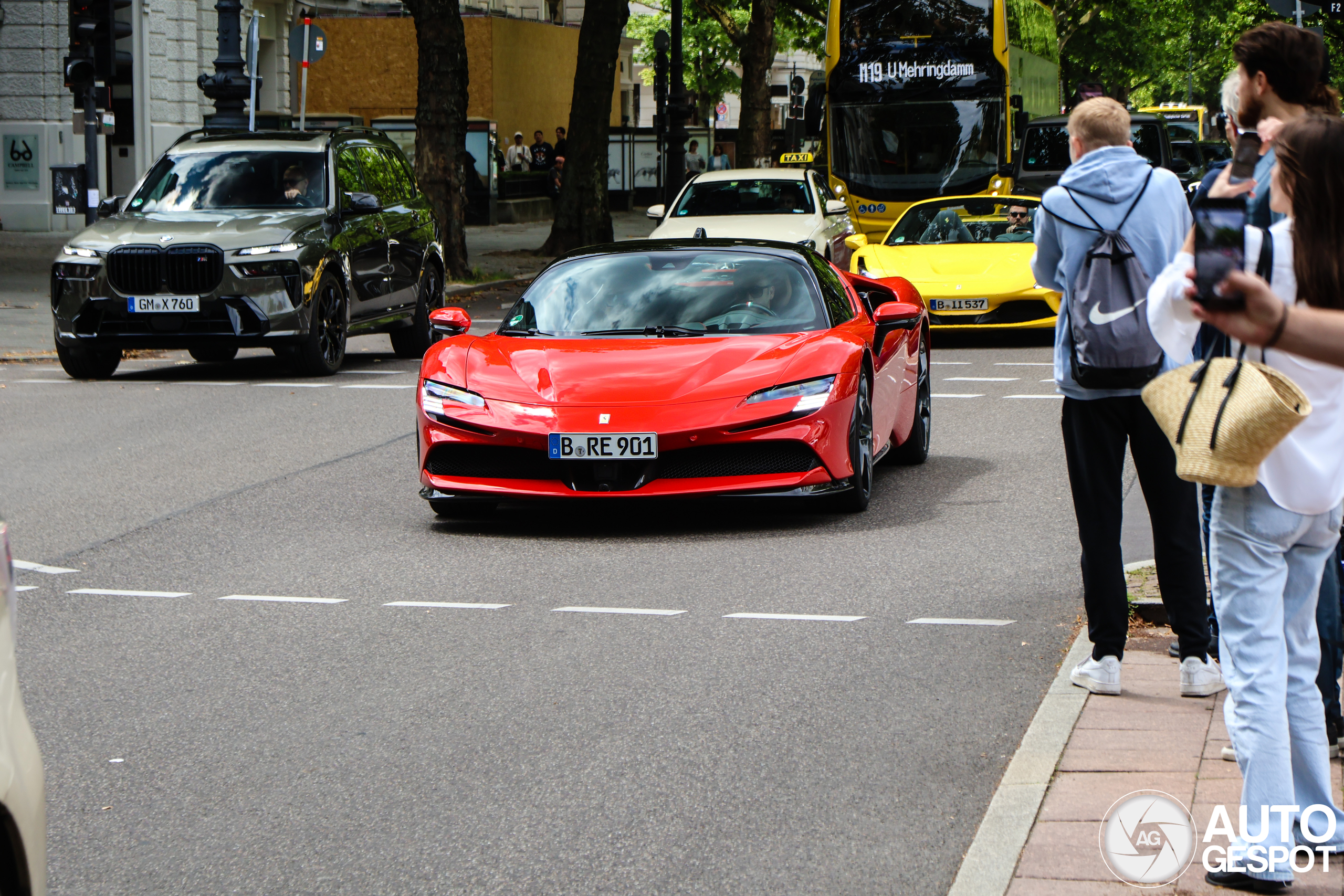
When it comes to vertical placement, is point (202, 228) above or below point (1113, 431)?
above

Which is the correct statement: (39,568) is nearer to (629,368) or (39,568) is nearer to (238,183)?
(629,368)

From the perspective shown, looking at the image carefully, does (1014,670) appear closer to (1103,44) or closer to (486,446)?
(486,446)

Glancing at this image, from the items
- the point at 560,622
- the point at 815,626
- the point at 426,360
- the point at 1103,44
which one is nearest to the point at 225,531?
the point at 426,360

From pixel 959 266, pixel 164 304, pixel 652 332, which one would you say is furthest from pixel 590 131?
pixel 652 332

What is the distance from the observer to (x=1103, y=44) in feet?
252

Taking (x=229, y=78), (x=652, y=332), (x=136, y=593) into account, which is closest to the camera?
(x=136, y=593)

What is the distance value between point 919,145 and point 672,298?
19.2 metres

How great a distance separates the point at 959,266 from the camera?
17.2 metres

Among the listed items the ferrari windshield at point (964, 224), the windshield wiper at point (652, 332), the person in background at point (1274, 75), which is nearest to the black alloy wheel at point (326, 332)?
the ferrari windshield at point (964, 224)

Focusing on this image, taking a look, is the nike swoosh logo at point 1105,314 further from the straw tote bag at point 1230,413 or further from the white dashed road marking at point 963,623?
the straw tote bag at point 1230,413

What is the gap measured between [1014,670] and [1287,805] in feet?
7.04

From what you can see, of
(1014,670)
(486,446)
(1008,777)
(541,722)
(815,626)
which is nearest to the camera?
(1008,777)

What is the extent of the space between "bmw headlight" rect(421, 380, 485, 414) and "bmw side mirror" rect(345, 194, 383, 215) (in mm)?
7137

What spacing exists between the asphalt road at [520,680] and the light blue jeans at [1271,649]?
0.74 metres
